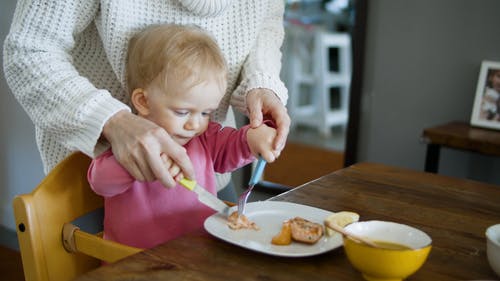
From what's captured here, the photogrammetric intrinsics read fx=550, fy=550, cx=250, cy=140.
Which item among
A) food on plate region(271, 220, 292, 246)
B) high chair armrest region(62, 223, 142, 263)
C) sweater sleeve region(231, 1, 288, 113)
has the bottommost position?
high chair armrest region(62, 223, 142, 263)

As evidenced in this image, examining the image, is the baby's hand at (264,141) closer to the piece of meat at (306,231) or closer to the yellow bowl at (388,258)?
the piece of meat at (306,231)

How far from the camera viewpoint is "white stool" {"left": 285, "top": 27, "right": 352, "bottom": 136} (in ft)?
15.6

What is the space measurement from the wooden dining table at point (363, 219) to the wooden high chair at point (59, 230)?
174mm

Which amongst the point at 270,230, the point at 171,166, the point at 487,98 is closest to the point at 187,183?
the point at 171,166

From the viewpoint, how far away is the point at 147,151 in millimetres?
828

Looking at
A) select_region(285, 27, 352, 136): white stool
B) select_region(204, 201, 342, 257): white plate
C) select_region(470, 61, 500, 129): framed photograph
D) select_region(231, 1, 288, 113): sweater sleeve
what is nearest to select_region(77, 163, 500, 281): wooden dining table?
select_region(204, 201, 342, 257): white plate

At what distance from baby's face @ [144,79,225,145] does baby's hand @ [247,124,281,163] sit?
96mm

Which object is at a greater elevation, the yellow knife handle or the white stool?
the yellow knife handle

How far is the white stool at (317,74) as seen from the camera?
474cm

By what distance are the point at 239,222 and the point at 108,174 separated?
0.80 feet

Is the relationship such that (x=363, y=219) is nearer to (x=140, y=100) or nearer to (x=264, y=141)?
(x=264, y=141)

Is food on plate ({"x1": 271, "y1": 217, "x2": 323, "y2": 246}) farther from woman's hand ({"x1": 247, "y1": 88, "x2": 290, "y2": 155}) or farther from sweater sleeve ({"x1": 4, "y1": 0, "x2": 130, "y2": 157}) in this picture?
sweater sleeve ({"x1": 4, "y1": 0, "x2": 130, "y2": 157})

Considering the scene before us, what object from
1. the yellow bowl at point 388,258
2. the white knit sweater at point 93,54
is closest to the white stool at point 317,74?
the white knit sweater at point 93,54

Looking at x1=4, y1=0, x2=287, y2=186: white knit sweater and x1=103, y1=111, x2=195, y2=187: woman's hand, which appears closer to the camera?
x1=103, y1=111, x2=195, y2=187: woman's hand
